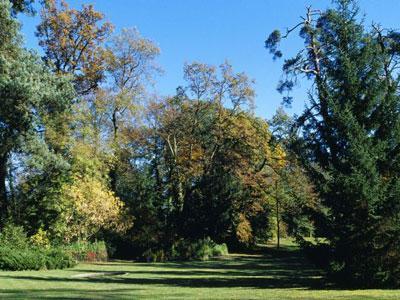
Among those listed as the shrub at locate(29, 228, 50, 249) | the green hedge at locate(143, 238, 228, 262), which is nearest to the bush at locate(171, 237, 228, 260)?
the green hedge at locate(143, 238, 228, 262)

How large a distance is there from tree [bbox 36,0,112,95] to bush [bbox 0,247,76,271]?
15100 mm

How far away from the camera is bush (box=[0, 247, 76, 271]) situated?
25.0 metres

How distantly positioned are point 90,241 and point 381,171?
25370 millimetres

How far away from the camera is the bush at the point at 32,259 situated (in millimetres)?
25016

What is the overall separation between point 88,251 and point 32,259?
8.64m

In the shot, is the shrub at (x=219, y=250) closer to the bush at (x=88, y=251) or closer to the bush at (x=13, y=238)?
the bush at (x=88, y=251)

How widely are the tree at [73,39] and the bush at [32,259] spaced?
15.1 metres

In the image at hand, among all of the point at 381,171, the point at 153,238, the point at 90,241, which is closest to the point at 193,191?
the point at 153,238

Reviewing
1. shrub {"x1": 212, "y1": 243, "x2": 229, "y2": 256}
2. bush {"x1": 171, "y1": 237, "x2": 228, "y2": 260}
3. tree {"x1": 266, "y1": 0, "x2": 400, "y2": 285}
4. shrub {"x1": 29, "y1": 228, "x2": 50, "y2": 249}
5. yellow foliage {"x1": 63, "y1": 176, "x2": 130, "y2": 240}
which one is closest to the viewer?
tree {"x1": 266, "y1": 0, "x2": 400, "y2": 285}

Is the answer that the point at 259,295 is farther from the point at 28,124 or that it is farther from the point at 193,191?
the point at 193,191

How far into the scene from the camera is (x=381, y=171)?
58.1ft

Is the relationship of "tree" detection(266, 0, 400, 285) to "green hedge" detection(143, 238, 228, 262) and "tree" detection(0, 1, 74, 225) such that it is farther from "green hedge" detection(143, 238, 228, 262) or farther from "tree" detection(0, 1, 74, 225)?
"green hedge" detection(143, 238, 228, 262)

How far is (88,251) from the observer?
33.9 metres

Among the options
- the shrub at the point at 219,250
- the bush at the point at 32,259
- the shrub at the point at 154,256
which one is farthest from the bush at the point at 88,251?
the shrub at the point at 219,250
